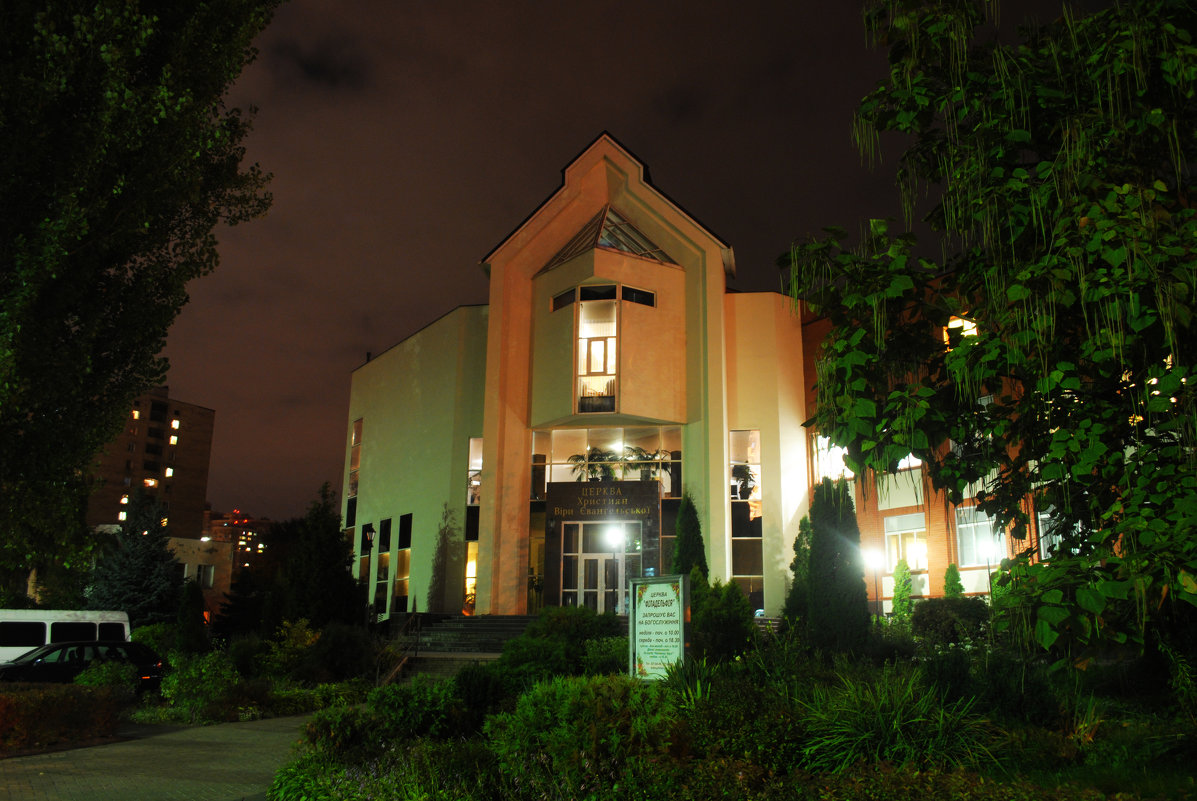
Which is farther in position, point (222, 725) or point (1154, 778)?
point (222, 725)

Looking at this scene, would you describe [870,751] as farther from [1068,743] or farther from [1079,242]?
[1079,242]

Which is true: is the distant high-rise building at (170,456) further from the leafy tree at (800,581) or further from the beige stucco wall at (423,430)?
the leafy tree at (800,581)

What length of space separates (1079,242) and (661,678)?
6.64 m

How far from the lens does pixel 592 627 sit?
19.0m

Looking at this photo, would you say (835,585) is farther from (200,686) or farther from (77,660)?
(77,660)

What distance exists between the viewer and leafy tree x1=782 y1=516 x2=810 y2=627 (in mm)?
22203

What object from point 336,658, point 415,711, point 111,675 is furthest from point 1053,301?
point 336,658

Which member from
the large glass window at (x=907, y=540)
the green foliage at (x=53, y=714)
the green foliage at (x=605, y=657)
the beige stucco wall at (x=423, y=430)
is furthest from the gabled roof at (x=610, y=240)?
the green foliage at (x=53, y=714)

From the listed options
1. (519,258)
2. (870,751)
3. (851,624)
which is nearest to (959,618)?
(851,624)

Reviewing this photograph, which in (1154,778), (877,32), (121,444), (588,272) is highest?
(121,444)

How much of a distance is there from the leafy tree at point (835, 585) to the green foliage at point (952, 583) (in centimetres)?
412

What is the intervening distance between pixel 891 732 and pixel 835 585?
13583 mm

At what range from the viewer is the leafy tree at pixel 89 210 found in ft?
38.1

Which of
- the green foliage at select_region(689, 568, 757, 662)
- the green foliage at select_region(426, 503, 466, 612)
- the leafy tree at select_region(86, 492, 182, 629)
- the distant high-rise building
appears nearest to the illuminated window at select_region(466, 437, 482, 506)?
the green foliage at select_region(426, 503, 466, 612)
